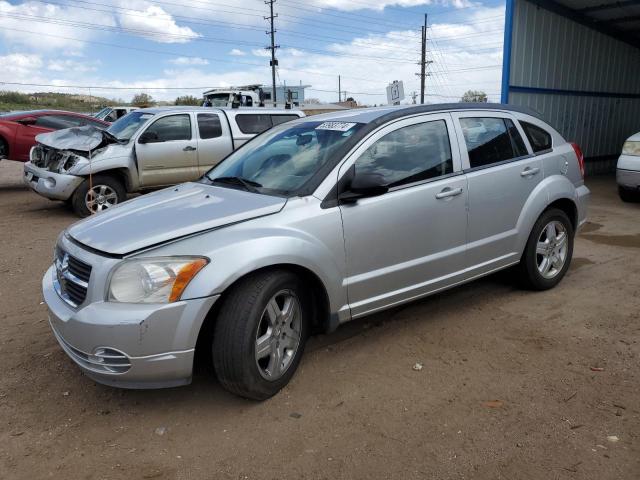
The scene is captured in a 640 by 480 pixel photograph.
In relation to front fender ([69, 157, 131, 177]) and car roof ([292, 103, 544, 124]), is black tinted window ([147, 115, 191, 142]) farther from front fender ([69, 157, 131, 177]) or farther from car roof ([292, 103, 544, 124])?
car roof ([292, 103, 544, 124])

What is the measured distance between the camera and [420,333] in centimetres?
413

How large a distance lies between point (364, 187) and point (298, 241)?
22.3 inches

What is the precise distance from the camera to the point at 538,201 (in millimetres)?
4621

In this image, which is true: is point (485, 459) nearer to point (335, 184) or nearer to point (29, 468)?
point (335, 184)

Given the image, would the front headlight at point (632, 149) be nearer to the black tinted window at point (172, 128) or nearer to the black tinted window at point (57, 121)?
the black tinted window at point (172, 128)

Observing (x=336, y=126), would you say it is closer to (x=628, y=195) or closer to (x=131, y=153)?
(x=131, y=153)

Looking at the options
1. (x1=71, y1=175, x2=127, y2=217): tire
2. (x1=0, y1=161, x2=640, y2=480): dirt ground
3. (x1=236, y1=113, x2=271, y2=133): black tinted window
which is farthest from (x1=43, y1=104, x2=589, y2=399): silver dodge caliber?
(x1=236, y1=113, x2=271, y2=133): black tinted window

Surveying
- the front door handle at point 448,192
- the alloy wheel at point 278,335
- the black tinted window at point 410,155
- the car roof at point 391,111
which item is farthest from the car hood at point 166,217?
the front door handle at point 448,192

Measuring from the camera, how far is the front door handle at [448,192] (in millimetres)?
3909

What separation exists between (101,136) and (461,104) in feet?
20.3

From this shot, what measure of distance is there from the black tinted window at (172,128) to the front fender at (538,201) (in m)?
6.35

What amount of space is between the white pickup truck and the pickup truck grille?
4.76 m

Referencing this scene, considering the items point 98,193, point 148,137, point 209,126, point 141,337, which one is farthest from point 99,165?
point 141,337

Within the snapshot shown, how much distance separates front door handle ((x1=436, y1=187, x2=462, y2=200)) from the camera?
3909 mm
